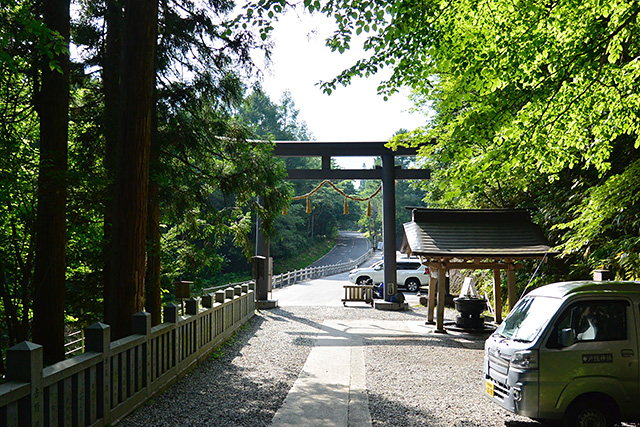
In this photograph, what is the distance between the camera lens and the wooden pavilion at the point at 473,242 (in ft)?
37.9

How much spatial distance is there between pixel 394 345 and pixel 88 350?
23.4 ft

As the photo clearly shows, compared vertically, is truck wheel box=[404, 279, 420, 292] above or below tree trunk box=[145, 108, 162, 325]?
below

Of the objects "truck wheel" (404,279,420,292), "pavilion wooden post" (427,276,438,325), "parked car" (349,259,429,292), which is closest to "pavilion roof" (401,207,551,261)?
"pavilion wooden post" (427,276,438,325)

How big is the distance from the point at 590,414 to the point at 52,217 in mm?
7059

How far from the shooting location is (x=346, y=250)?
66312 mm

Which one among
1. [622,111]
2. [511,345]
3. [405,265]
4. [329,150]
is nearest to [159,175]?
[511,345]

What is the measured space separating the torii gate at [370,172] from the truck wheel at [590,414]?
12.3m

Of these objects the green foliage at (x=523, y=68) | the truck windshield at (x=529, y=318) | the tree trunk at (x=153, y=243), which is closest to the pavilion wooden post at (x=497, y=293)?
the green foliage at (x=523, y=68)

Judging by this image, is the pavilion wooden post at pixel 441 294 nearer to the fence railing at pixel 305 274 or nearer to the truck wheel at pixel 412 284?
the fence railing at pixel 305 274

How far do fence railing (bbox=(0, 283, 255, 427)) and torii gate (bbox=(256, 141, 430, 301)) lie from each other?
8.83 meters

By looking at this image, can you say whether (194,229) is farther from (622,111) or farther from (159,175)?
(622,111)

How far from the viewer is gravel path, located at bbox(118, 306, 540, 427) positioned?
5.69 metres

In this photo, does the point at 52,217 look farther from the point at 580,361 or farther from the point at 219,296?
the point at 580,361

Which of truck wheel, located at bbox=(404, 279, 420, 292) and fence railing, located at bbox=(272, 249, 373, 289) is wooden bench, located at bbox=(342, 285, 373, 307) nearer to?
fence railing, located at bbox=(272, 249, 373, 289)
